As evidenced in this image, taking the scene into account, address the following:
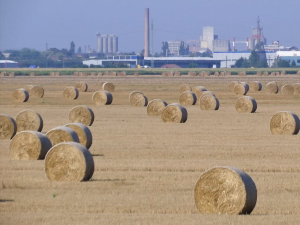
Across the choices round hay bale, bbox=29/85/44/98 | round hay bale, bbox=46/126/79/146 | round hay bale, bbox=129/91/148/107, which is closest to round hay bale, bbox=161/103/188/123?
round hay bale, bbox=46/126/79/146

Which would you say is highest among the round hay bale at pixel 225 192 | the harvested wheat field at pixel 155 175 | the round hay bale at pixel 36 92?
the round hay bale at pixel 36 92

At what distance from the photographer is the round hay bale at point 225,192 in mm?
13391

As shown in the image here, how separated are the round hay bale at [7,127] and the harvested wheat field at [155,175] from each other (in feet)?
4.68

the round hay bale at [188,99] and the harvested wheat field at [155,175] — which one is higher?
the round hay bale at [188,99]

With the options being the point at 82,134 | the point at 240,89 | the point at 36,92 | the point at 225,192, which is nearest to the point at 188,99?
the point at 240,89

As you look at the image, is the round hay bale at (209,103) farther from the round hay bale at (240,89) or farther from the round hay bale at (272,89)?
the round hay bale at (272,89)

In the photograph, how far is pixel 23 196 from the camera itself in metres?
15.7

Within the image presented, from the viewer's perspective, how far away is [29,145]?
20859 mm

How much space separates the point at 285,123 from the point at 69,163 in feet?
44.6

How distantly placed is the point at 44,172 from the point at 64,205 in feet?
13.6

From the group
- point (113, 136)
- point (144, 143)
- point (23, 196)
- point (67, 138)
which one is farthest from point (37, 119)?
point (23, 196)

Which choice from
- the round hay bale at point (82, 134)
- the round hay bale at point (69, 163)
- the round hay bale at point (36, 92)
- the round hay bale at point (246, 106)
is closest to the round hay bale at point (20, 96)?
the round hay bale at point (36, 92)

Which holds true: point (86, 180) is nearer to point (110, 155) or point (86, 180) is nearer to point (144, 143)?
point (110, 155)

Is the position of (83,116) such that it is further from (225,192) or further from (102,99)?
(225,192)
